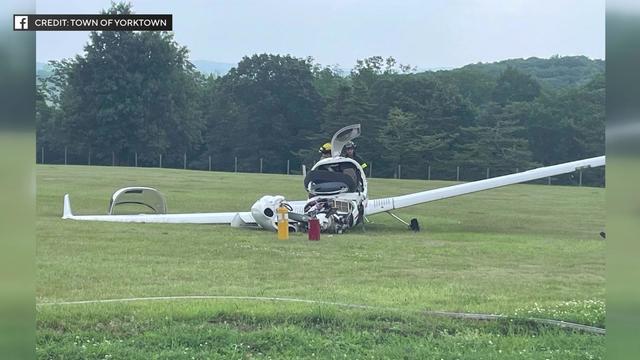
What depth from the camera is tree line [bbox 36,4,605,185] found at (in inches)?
212

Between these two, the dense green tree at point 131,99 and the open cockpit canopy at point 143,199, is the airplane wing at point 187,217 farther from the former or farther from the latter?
the dense green tree at point 131,99

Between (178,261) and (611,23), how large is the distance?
513 centimetres

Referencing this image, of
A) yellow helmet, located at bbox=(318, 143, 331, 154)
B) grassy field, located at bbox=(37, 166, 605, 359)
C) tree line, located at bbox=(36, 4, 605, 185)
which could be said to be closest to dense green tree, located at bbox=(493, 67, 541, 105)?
tree line, located at bbox=(36, 4, 605, 185)

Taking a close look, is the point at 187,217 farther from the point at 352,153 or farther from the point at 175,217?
the point at 352,153

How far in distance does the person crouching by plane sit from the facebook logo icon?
557 cm

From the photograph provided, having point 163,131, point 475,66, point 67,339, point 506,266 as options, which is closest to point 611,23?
point 475,66

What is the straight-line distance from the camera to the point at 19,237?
3.40 meters

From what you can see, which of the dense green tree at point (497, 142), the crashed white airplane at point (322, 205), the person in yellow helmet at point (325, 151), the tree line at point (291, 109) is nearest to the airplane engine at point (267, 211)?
the crashed white airplane at point (322, 205)

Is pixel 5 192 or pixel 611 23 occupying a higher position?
pixel 611 23

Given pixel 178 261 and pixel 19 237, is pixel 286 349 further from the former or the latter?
pixel 178 261

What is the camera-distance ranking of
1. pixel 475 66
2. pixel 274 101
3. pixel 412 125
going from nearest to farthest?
pixel 475 66, pixel 274 101, pixel 412 125

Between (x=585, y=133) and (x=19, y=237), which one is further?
(x=585, y=133)

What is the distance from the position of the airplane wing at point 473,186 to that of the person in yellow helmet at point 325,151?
5.27 ft

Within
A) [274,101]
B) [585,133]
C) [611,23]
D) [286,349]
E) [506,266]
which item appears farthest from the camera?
[506,266]
